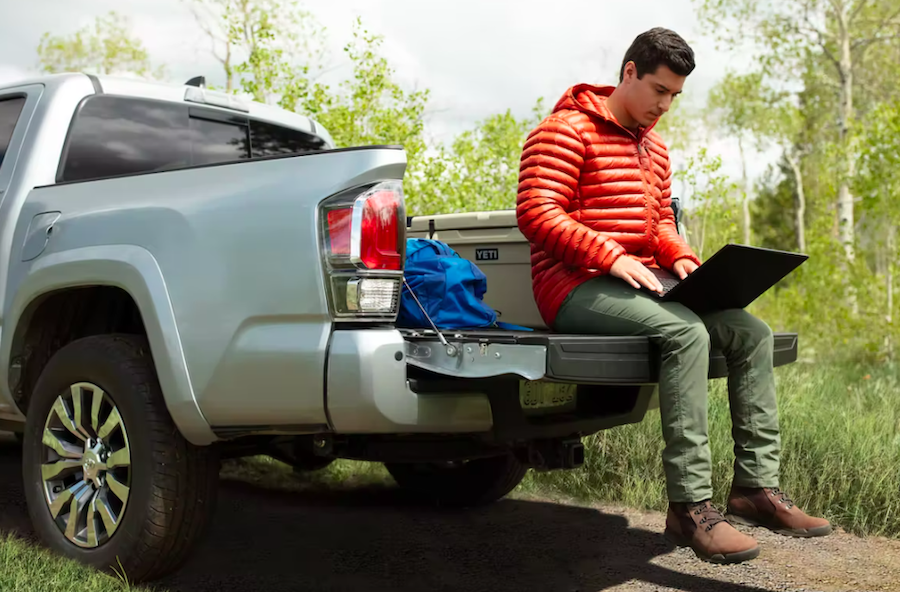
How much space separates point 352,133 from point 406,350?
254 inches

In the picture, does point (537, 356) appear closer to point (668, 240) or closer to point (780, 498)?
point (780, 498)

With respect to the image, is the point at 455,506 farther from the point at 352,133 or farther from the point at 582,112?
the point at 352,133

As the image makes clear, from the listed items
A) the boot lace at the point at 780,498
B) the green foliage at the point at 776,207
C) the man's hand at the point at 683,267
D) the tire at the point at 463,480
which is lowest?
the tire at the point at 463,480

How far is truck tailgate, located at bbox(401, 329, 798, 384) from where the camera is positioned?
280 cm

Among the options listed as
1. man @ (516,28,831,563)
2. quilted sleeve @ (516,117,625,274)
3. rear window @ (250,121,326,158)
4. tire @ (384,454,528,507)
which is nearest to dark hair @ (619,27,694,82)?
man @ (516,28,831,563)

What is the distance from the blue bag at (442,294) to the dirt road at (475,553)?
1.12 metres

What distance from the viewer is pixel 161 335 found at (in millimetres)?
3201

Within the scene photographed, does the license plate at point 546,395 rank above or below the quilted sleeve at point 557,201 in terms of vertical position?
below

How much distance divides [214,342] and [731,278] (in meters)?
1.72

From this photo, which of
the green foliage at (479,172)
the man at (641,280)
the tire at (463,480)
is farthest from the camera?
the green foliage at (479,172)

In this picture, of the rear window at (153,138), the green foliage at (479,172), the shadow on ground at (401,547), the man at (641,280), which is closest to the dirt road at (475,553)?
the shadow on ground at (401,547)

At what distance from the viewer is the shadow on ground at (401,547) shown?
3.75 metres

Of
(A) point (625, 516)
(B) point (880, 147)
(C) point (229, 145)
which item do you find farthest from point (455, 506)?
(B) point (880, 147)

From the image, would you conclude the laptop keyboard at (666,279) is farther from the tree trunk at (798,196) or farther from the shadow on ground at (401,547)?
the tree trunk at (798,196)
